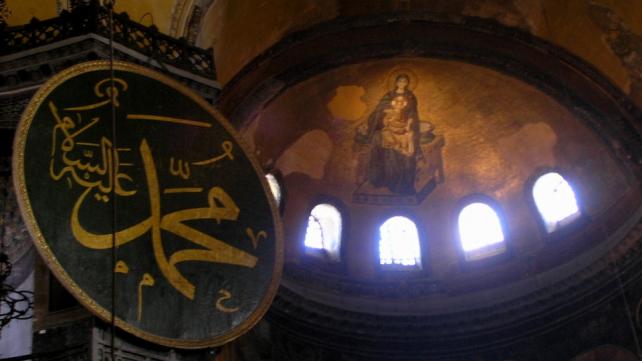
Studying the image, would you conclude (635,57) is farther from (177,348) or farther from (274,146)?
(177,348)

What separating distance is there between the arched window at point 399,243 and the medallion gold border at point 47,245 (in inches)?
207

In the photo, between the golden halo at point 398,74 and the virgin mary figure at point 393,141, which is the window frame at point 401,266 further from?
the golden halo at point 398,74

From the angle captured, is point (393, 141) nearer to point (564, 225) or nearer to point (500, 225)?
point (500, 225)

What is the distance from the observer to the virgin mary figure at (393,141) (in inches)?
588

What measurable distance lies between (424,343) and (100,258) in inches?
269

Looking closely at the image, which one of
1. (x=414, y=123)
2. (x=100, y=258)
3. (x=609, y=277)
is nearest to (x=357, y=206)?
(x=414, y=123)

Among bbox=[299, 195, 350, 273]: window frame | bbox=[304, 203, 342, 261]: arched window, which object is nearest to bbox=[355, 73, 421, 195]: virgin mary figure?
bbox=[299, 195, 350, 273]: window frame

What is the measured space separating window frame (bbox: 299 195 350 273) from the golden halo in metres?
1.66

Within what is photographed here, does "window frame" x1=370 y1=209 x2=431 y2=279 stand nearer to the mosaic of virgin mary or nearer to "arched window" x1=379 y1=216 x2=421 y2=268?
"arched window" x1=379 y1=216 x2=421 y2=268

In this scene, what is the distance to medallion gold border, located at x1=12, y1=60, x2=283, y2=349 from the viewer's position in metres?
8.09

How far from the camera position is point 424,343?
564 inches

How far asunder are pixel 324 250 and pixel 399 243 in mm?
1106

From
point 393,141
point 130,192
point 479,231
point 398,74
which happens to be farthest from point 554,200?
point 130,192

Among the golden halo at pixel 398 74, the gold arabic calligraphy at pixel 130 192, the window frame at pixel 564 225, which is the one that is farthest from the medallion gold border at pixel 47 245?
the window frame at pixel 564 225
